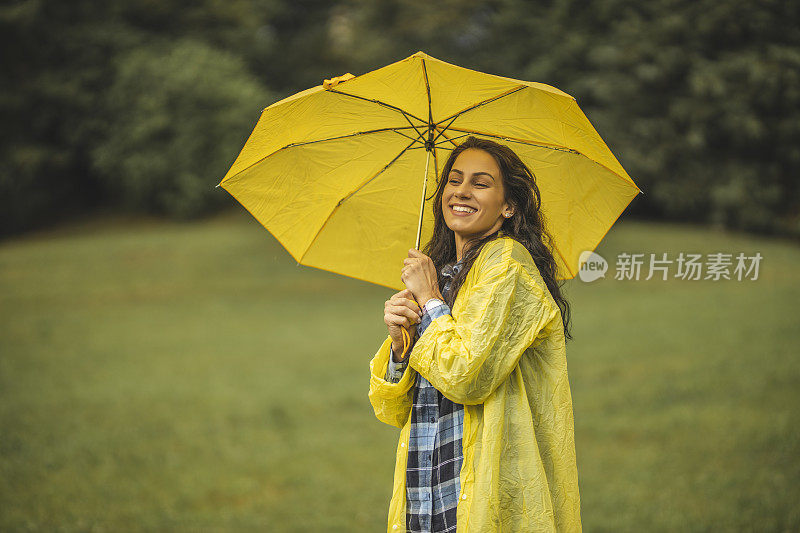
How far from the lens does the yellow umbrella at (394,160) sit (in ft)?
6.43

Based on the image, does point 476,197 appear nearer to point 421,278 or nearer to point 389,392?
point 421,278

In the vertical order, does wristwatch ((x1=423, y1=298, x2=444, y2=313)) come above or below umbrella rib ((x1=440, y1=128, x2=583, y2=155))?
below

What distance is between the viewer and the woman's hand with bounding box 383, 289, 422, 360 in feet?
6.11

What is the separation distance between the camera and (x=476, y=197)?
76.9 inches

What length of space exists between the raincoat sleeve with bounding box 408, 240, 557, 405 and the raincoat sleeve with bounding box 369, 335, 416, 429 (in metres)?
0.19

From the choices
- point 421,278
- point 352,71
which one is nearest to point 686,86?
point 421,278

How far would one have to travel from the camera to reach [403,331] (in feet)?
6.19

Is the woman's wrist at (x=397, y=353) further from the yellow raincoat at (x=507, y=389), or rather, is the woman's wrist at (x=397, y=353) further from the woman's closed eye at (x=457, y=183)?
the woman's closed eye at (x=457, y=183)

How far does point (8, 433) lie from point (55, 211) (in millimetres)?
17435

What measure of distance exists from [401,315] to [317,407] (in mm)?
5351

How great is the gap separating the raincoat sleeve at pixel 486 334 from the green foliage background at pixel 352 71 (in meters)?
3.19

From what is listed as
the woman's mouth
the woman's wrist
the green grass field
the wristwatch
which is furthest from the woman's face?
the green grass field

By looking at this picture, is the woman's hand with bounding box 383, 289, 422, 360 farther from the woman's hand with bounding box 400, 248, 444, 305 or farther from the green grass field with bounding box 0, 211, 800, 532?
the green grass field with bounding box 0, 211, 800, 532

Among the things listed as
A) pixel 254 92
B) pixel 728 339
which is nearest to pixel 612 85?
pixel 728 339
